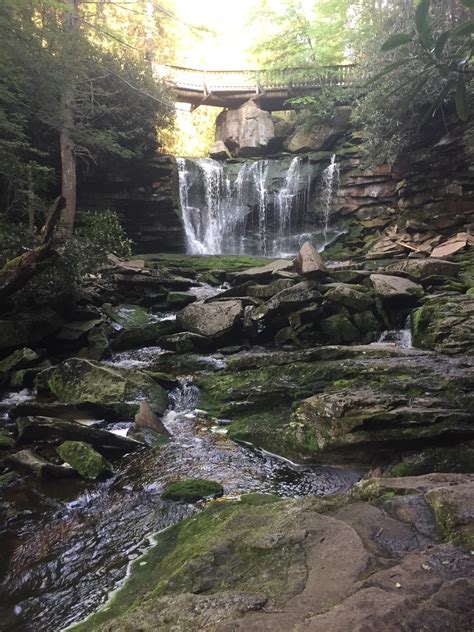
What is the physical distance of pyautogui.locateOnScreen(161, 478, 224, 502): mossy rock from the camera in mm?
4047

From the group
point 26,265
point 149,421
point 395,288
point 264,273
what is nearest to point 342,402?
point 149,421

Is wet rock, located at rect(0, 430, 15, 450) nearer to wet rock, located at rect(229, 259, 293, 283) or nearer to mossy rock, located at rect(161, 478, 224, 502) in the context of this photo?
mossy rock, located at rect(161, 478, 224, 502)

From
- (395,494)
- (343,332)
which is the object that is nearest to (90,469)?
(395,494)

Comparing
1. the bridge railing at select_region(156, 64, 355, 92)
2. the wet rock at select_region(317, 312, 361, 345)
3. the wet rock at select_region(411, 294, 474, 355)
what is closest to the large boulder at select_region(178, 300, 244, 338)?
the wet rock at select_region(317, 312, 361, 345)

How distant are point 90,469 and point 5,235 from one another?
5.98m

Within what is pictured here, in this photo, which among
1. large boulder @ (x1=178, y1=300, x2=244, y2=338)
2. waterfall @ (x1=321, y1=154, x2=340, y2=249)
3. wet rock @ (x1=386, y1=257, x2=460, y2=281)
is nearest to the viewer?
large boulder @ (x1=178, y1=300, x2=244, y2=338)

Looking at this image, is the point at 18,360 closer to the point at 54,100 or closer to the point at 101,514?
the point at 101,514

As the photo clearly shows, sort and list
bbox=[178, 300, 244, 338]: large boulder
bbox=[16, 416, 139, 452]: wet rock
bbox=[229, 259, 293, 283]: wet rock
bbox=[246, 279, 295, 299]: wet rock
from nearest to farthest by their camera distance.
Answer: bbox=[16, 416, 139, 452]: wet rock
bbox=[178, 300, 244, 338]: large boulder
bbox=[246, 279, 295, 299]: wet rock
bbox=[229, 259, 293, 283]: wet rock

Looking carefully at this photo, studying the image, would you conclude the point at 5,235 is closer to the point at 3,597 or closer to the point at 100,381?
the point at 100,381

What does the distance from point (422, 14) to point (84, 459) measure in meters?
5.50

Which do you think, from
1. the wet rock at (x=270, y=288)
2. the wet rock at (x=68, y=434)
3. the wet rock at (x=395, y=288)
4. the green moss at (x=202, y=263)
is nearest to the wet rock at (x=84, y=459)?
the wet rock at (x=68, y=434)

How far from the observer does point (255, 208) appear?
65.6 ft

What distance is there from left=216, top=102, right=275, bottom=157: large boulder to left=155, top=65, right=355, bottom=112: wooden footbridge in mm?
846

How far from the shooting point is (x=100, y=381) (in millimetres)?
6453
